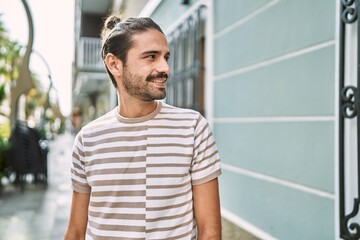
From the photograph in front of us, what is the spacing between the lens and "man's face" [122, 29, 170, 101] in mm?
1453

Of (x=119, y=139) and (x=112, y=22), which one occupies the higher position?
(x=112, y=22)

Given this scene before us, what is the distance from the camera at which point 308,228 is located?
9.13 feet

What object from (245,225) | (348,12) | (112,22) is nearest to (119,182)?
(112,22)

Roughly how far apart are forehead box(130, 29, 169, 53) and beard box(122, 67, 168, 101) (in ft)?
0.31

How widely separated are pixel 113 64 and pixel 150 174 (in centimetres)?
47

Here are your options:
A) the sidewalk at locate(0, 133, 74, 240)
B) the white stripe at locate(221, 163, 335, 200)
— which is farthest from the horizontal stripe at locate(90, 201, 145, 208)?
the sidewalk at locate(0, 133, 74, 240)

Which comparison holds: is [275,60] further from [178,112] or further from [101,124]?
[101,124]

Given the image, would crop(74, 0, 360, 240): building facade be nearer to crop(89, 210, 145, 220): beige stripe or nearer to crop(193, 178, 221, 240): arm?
crop(193, 178, 221, 240): arm

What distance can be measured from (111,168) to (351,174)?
1.59 m

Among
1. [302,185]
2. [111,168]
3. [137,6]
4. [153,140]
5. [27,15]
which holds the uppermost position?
[137,6]

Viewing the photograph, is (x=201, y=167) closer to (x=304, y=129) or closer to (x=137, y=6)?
(x=304, y=129)

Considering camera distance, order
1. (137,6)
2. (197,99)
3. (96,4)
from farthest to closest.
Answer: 1. (96,4)
2. (137,6)
3. (197,99)

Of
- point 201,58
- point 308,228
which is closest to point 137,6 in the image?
point 201,58

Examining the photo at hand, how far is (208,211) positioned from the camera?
55.9 inches
